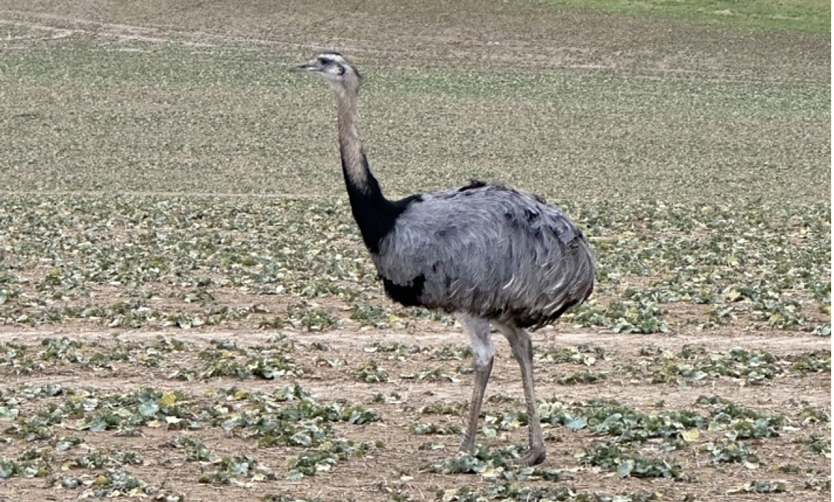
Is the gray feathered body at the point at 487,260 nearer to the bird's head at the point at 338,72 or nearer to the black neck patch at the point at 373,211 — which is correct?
the black neck patch at the point at 373,211

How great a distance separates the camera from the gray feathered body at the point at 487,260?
10.1 m

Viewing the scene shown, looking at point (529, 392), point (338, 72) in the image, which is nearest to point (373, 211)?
point (338, 72)

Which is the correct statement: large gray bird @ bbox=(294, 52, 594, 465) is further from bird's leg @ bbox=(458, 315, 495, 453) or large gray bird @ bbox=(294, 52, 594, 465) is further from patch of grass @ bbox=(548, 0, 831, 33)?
patch of grass @ bbox=(548, 0, 831, 33)

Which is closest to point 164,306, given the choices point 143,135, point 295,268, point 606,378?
point 295,268

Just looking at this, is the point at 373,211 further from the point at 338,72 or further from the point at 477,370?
the point at 477,370

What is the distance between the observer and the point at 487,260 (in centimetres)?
1011

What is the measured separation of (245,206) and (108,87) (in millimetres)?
21228

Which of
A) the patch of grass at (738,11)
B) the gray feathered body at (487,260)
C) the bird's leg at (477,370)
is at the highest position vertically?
the gray feathered body at (487,260)

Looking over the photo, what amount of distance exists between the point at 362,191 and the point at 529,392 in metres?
1.62

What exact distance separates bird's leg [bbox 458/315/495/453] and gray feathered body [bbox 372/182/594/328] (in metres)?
0.14

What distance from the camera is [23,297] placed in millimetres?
16719

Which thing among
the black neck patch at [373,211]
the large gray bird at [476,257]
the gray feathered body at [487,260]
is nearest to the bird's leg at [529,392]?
the large gray bird at [476,257]

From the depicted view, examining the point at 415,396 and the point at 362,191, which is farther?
the point at 415,396

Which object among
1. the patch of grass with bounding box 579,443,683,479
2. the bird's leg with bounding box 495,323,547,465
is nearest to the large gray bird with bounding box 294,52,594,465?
the bird's leg with bounding box 495,323,547,465
